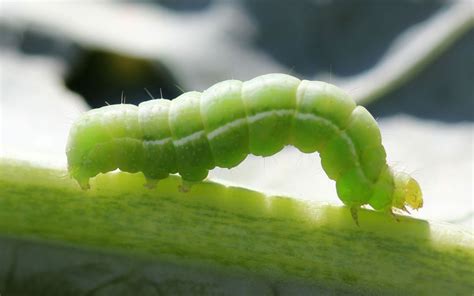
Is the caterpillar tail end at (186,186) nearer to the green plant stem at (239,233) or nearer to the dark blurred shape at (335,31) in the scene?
the green plant stem at (239,233)

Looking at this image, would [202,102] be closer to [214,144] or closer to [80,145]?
[214,144]

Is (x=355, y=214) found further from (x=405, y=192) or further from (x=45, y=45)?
(x=45, y=45)

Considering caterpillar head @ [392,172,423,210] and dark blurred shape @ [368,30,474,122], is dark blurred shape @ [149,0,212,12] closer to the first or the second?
dark blurred shape @ [368,30,474,122]

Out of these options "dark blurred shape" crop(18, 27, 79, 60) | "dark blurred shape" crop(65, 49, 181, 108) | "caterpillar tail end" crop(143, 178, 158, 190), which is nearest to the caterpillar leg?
"caterpillar tail end" crop(143, 178, 158, 190)

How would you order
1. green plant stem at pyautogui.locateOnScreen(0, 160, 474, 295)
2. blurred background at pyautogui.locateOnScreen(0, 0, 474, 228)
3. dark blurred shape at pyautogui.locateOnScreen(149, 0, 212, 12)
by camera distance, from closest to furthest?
green plant stem at pyautogui.locateOnScreen(0, 160, 474, 295), blurred background at pyautogui.locateOnScreen(0, 0, 474, 228), dark blurred shape at pyautogui.locateOnScreen(149, 0, 212, 12)

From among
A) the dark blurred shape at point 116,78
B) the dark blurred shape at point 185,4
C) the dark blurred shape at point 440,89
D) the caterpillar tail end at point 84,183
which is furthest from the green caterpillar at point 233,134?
the dark blurred shape at point 185,4

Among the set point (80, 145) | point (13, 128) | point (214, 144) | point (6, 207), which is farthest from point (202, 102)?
point (13, 128)
